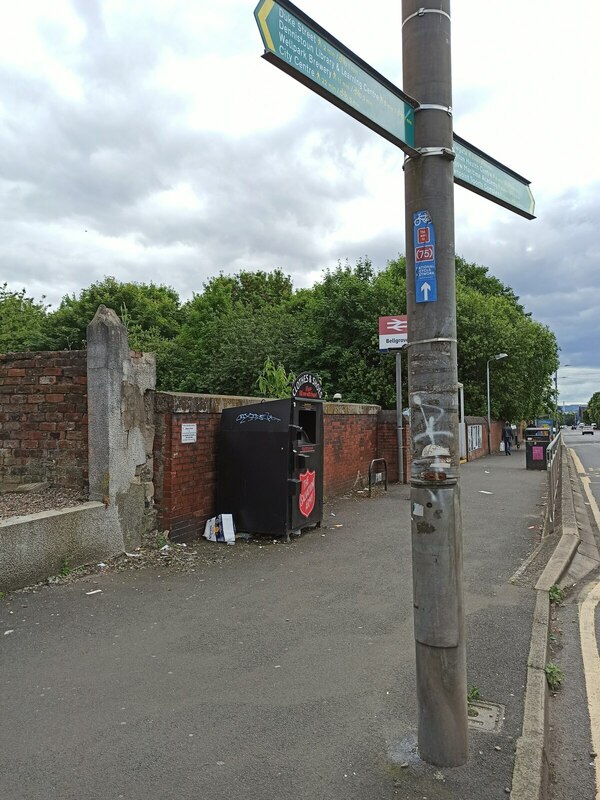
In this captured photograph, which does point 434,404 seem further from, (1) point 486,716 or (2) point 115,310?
(2) point 115,310

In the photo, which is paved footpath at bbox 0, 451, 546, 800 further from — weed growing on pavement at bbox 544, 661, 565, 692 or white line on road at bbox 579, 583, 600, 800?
white line on road at bbox 579, 583, 600, 800

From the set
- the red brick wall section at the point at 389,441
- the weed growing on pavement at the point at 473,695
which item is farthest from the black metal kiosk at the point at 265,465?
the red brick wall section at the point at 389,441

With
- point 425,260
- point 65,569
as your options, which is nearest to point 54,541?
point 65,569

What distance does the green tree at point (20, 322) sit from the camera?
122 feet

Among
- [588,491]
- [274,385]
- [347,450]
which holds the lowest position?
[588,491]

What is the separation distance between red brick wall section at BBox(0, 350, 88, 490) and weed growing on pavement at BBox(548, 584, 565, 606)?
5047mm

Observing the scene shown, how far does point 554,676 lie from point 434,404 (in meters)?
2.50

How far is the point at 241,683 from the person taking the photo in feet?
12.9

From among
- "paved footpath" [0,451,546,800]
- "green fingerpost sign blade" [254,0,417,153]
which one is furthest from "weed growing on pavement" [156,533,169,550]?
"green fingerpost sign blade" [254,0,417,153]

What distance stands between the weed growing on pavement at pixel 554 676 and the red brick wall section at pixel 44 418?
16.4ft

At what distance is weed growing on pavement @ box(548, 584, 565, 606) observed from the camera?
598 cm

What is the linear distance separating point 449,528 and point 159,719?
6.50 ft

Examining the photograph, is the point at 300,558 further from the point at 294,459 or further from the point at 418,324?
the point at 418,324

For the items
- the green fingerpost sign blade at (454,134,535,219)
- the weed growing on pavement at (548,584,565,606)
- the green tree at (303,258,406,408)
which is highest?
the green tree at (303,258,406,408)
